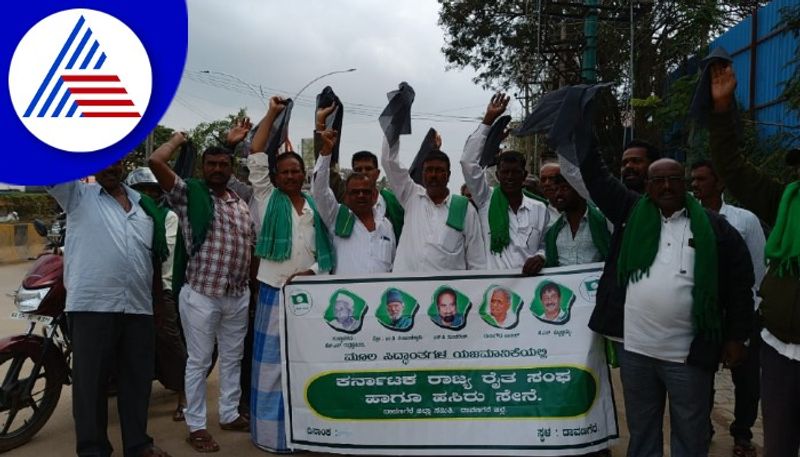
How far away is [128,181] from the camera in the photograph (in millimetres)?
4797

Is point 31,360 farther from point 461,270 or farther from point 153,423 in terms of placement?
point 461,270

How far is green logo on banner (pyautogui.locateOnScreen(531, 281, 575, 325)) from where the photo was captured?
3607 mm

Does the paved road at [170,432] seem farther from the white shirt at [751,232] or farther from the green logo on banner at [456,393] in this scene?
the white shirt at [751,232]

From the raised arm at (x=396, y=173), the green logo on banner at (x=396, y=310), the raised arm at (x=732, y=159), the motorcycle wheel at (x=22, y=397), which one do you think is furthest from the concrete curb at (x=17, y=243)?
the raised arm at (x=732, y=159)

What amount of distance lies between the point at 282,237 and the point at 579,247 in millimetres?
1831

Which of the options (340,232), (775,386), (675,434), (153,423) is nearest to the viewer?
(775,386)

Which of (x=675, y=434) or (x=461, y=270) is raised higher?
(x=461, y=270)

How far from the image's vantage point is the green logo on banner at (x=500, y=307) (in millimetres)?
3678

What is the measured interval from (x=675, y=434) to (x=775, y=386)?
510 mm

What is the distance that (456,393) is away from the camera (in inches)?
145

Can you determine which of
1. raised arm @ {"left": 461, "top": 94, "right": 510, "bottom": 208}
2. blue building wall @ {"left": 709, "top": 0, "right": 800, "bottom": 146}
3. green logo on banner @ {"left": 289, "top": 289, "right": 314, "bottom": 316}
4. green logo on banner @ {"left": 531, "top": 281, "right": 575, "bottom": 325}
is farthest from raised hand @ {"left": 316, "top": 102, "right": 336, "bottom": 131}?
blue building wall @ {"left": 709, "top": 0, "right": 800, "bottom": 146}

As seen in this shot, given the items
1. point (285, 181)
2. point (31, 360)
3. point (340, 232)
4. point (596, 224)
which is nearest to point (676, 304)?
point (596, 224)

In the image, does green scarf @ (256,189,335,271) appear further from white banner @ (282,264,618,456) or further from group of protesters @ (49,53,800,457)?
white banner @ (282,264,618,456)

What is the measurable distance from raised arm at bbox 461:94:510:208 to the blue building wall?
6193 mm
